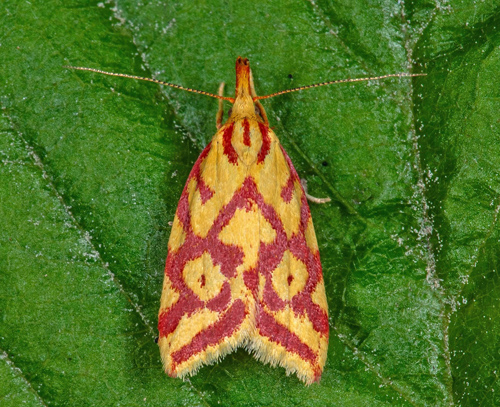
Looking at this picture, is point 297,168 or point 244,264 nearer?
point 244,264

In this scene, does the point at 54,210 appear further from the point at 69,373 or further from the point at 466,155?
the point at 466,155

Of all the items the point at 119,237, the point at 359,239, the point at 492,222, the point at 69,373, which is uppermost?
the point at 492,222

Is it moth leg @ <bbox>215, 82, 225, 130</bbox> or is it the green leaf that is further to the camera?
moth leg @ <bbox>215, 82, 225, 130</bbox>

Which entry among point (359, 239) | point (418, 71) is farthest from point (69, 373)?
point (418, 71)

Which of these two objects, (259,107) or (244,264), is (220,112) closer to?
(259,107)

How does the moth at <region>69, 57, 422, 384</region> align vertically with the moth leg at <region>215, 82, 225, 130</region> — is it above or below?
below

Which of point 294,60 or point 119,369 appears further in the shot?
point 294,60

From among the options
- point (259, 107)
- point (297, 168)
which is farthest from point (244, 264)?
point (259, 107)
